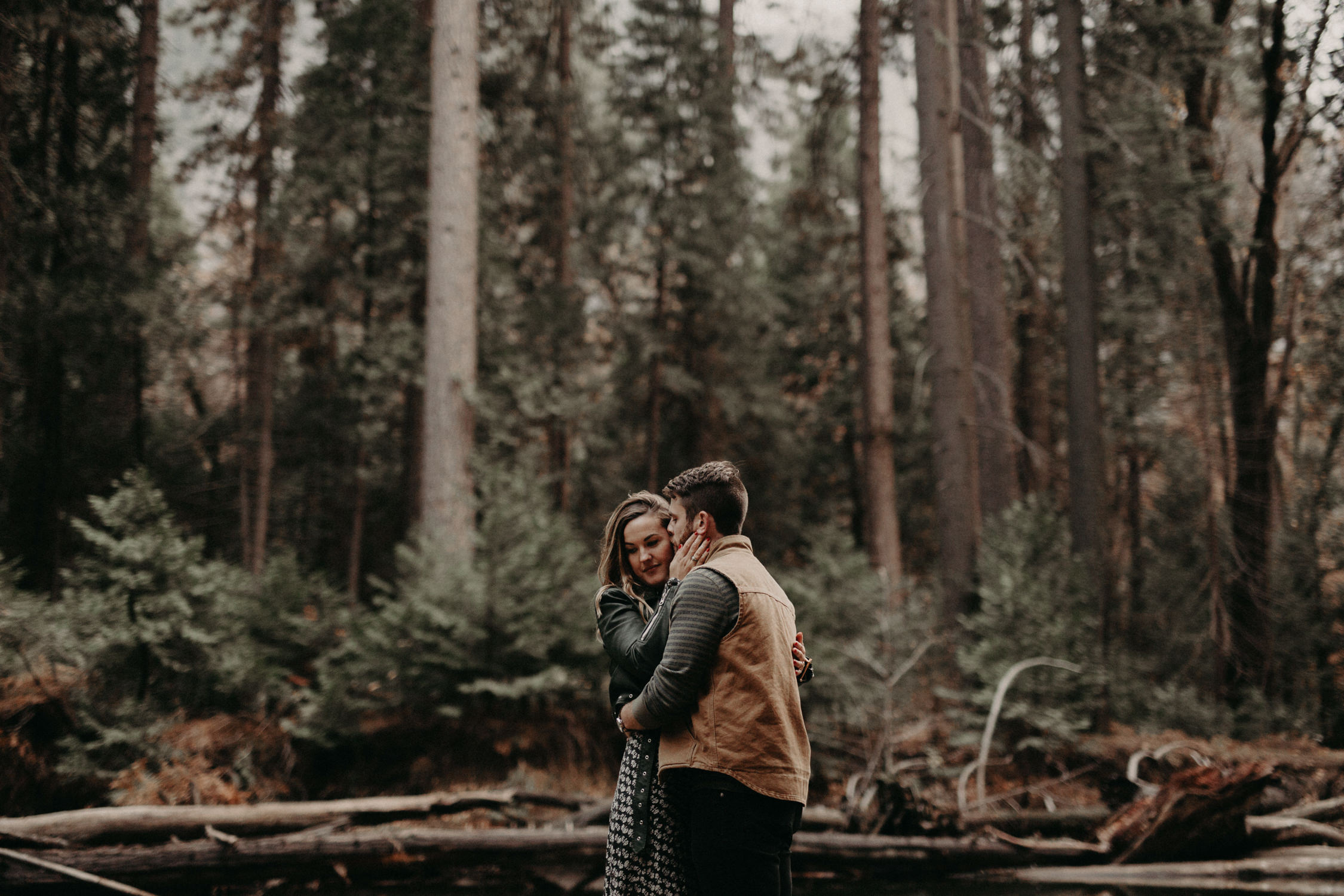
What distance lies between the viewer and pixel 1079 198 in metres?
11.2

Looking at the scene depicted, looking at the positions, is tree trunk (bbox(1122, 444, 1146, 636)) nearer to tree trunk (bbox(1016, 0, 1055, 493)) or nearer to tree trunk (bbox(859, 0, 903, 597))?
tree trunk (bbox(1016, 0, 1055, 493))

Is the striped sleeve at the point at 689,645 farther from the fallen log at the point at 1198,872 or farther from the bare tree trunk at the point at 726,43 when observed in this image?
the bare tree trunk at the point at 726,43

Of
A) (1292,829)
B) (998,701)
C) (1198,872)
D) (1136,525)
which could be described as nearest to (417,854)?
(998,701)

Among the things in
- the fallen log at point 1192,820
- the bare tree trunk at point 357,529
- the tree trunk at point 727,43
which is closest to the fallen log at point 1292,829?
the fallen log at point 1192,820

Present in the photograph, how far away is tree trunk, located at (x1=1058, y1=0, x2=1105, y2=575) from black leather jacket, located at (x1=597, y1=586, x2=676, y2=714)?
899 cm

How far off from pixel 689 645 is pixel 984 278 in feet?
41.8

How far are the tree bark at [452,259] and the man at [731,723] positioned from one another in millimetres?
8018

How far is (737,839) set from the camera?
260 cm

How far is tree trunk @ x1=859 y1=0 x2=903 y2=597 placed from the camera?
46.7ft

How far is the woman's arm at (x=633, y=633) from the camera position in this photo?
9.22 feet

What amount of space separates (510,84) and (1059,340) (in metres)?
14.7

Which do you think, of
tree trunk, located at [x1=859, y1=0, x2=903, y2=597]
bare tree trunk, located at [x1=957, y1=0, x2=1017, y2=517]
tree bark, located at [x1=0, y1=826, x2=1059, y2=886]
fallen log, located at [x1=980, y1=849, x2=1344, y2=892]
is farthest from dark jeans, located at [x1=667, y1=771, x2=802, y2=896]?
tree trunk, located at [x1=859, y1=0, x2=903, y2=597]

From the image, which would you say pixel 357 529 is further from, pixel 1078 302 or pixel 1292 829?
pixel 1292 829

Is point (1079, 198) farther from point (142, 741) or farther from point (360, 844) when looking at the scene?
point (142, 741)
